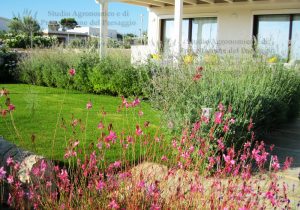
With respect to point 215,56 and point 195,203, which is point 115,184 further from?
point 215,56

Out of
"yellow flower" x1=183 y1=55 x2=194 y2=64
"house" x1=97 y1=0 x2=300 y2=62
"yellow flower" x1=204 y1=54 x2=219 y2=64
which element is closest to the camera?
"yellow flower" x1=183 y1=55 x2=194 y2=64

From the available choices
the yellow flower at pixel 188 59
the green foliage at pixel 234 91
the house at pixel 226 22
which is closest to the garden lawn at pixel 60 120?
the green foliage at pixel 234 91

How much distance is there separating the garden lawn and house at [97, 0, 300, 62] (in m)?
4.05

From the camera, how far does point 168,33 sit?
1667cm

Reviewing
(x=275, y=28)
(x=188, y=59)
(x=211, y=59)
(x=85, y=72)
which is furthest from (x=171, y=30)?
(x=188, y=59)

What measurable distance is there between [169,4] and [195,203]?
14778 millimetres

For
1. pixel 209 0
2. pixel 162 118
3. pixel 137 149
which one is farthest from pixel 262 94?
pixel 209 0

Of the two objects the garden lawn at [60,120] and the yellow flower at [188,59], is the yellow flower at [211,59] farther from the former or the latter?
the garden lawn at [60,120]

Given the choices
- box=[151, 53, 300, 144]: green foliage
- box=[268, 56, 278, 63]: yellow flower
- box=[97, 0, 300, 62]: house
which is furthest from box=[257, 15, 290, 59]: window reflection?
box=[151, 53, 300, 144]: green foliage

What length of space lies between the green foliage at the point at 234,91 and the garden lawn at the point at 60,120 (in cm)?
43

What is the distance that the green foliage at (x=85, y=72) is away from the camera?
9538 mm

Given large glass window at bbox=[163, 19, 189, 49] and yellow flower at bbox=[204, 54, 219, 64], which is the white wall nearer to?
large glass window at bbox=[163, 19, 189, 49]

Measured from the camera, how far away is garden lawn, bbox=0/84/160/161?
15.1ft

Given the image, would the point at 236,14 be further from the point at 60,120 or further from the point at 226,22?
the point at 60,120
